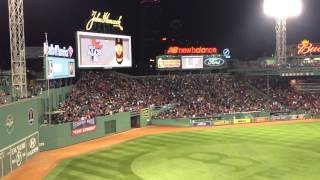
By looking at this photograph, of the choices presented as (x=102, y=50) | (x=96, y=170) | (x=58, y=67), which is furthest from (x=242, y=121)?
(x=96, y=170)

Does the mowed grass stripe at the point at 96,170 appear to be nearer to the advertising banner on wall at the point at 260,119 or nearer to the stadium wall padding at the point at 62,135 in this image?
the stadium wall padding at the point at 62,135

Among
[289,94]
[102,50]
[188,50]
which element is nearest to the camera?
[102,50]

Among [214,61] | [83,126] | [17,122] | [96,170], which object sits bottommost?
[96,170]

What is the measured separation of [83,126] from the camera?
38.4 metres

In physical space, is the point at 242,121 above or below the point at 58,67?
below

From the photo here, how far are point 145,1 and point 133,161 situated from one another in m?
63.0

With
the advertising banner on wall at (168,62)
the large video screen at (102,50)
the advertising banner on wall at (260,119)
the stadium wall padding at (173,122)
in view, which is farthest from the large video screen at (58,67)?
the advertising banner on wall at (260,119)

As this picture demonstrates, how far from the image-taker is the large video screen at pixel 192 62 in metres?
61.2

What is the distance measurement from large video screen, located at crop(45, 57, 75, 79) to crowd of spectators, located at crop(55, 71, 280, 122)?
3416mm

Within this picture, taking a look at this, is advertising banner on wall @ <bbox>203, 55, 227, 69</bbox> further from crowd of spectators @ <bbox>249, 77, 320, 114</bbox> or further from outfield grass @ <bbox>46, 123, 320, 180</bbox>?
outfield grass @ <bbox>46, 123, 320, 180</bbox>

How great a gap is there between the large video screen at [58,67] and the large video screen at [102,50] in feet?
9.80

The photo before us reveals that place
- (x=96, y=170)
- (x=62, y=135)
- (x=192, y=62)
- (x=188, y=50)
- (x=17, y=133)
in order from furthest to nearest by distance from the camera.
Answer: (x=192, y=62), (x=188, y=50), (x=62, y=135), (x=17, y=133), (x=96, y=170)

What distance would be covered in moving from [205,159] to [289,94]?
38190 mm

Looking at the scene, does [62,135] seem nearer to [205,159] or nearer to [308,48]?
[205,159]
